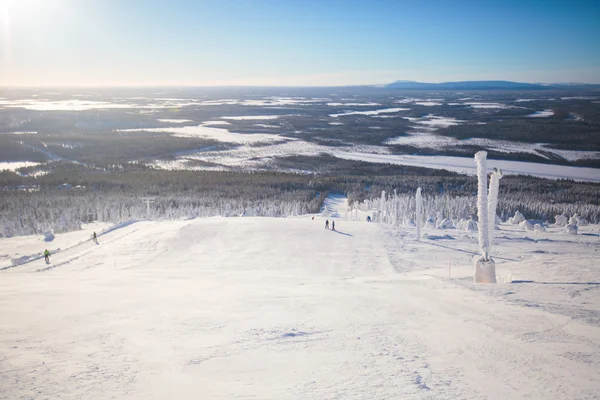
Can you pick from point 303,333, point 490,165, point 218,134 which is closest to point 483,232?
point 303,333

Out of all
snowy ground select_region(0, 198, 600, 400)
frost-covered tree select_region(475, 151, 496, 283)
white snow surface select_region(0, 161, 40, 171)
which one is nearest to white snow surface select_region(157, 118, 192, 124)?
white snow surface select_region(0, 161, 40, 171)

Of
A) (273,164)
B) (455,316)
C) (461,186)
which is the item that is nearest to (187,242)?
(455,316)

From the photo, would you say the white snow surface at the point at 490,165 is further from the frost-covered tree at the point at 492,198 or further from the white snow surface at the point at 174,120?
the white snow surface at the point at 174,120

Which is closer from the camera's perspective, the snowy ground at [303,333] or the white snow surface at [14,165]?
the snowy ground at [303,333]

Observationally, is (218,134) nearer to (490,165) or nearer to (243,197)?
(490,165)

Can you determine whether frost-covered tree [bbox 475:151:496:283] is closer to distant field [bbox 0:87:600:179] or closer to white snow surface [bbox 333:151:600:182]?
white snow surface [bbox 333:151:600:182]

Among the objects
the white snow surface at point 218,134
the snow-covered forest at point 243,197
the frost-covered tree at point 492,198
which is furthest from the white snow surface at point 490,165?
the frost-covered tree at point 492,198
